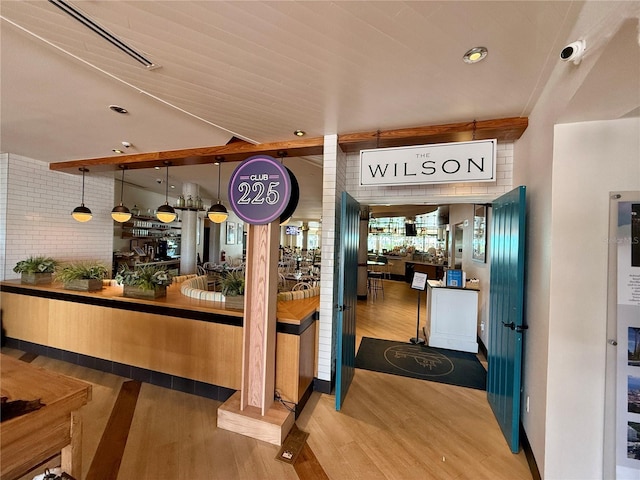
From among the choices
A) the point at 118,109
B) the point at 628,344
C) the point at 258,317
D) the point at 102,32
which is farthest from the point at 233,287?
the point at 628,344

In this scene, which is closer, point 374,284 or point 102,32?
point 102,32

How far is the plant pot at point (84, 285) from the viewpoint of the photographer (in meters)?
3.29

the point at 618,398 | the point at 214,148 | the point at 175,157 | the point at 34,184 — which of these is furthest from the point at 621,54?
the point at 34,184

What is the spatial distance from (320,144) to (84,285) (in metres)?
3.49

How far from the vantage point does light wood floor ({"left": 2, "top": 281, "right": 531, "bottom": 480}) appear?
6.22ft

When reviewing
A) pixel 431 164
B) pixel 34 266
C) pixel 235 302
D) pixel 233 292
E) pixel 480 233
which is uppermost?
pixel 431 164

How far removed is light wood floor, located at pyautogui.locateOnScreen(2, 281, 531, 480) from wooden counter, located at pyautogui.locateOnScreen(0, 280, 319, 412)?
20 cm

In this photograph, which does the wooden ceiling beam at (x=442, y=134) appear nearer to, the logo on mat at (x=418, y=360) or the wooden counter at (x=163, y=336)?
the wooden counter at (x=163, y=336)

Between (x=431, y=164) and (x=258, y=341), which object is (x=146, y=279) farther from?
(x=431, y=164)

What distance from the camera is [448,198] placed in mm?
2994

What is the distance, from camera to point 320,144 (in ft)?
9.78

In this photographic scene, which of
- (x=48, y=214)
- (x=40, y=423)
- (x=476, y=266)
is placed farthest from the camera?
(x=476, y=266)

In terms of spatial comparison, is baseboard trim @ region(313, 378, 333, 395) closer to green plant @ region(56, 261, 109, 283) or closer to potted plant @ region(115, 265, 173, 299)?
potted plant @ region(115, 265, 173, 299)

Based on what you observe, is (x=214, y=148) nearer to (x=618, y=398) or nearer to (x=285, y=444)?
(x=285, y=444)
